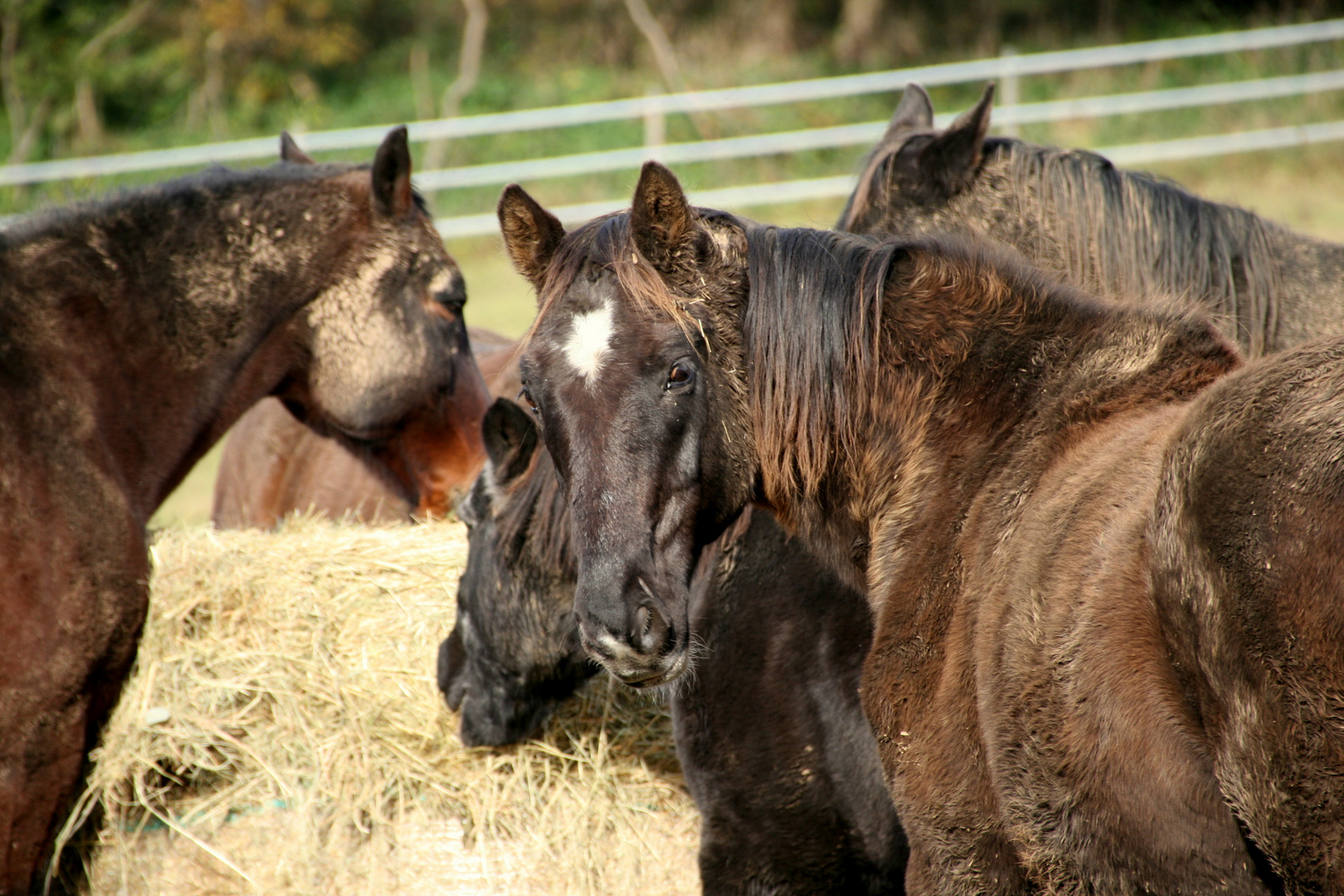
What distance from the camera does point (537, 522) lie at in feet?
10.1

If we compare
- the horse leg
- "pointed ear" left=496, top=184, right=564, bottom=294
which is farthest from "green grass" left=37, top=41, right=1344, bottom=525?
"pointed ear" left=496, top=184, right=564, bottom=294

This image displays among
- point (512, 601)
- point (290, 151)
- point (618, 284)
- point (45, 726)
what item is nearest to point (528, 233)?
point (618, 284)

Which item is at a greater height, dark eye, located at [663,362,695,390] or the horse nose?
dark eye, located at [663,362,695,390]

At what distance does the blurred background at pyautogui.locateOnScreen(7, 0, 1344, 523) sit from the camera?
1266 centimetres

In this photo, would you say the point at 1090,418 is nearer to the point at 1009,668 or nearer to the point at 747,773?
the point at 1009,668

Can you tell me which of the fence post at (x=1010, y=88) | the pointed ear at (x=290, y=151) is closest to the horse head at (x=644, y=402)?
the pointed ear at (x=290, y=151)

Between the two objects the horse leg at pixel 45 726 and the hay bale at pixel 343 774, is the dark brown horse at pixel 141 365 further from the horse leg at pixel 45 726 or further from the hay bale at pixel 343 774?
the hay bale at pixel 343 774

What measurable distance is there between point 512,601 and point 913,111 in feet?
7.97

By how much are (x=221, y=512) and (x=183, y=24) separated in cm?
1676

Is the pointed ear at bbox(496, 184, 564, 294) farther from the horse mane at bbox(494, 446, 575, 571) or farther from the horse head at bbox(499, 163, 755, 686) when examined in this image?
the horse mane at bbox(494, 446, 575, 571)

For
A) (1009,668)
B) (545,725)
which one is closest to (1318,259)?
(1009,668)

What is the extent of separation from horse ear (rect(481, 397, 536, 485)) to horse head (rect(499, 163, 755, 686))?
2.60ft

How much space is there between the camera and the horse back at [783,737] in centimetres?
267

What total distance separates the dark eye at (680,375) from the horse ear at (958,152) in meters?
1.74
